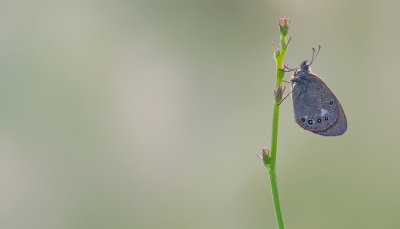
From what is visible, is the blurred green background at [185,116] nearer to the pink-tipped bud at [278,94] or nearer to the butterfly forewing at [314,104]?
the butterfly forewing at [314,104]

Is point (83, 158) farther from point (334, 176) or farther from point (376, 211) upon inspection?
point (376, 211)

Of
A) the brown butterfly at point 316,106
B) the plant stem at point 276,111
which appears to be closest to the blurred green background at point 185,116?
the brown butterfly at point 316,106

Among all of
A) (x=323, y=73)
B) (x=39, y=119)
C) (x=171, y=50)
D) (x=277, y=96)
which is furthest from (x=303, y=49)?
(x=277, y=96)

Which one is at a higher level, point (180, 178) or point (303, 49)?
point (303, 49)

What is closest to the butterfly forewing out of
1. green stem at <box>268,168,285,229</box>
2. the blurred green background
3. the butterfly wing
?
the butterfly wing

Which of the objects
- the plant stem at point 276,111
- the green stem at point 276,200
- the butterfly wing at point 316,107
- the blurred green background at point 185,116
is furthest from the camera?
the blurred green background at point 185,116

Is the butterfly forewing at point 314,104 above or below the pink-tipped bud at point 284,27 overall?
below
